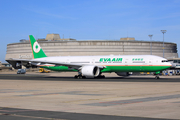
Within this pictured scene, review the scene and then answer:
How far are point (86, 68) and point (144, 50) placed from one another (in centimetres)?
11612

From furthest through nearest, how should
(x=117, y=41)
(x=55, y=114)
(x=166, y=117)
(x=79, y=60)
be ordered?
(x=117, y=41), (x=79, y=60), (x=55, y=114), (x=166, y=117)

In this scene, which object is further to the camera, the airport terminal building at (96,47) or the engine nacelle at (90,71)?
the airport terminal building at (96,47)

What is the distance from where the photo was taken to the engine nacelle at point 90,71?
4277 centimetres

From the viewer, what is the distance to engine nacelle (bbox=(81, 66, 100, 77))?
42.8 metres

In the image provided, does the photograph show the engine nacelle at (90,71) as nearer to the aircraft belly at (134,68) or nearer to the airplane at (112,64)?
the airplane at (112,64)

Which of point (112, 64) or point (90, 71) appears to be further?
point (112, 64)

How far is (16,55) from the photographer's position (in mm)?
166250

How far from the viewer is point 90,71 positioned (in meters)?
42.8

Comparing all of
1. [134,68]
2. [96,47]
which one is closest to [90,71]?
[134,68]

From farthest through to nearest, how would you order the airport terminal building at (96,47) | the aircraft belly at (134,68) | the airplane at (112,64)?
the airport terminal building at (96,47) → the airplane at (112,64) → the aircraft belly at (134,68)

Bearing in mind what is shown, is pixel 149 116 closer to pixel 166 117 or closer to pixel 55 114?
pixel 166 117

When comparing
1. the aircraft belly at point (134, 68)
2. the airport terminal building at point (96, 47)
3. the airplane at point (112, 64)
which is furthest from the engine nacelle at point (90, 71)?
the airport terminal building at point (96, 47)

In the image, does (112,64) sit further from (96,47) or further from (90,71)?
(96,47)

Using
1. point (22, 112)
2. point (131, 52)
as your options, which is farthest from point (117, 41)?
point (22, 112)
